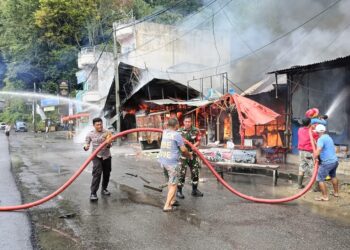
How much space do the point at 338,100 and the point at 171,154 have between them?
7.85m

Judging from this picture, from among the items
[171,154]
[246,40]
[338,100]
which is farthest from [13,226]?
[246,40]

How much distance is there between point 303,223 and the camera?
560 centimetres

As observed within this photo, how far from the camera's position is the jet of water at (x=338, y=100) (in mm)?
11773

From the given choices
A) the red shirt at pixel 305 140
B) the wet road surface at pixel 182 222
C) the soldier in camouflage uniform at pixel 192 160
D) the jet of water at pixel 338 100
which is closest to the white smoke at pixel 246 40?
the jet of water at pixel 338 100

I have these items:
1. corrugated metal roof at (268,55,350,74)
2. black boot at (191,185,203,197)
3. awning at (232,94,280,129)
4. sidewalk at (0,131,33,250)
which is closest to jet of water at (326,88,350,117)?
corrugated metal roof at (268,55,350,74)

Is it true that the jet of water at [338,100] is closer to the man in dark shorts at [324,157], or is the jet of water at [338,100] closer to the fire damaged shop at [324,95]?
the fire damaged shop at [324,95]

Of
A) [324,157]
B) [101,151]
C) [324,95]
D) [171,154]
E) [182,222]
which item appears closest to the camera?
[182,222]

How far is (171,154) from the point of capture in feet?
21.1

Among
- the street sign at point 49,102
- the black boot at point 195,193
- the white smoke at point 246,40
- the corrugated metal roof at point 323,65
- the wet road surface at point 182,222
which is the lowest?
the wet road surface at point 182,222

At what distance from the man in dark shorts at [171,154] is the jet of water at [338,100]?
24.8 ft

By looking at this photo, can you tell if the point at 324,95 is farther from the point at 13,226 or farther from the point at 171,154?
the point at 13,226

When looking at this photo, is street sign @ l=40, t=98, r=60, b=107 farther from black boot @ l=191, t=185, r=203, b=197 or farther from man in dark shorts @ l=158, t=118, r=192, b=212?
man in dark shorts @ l=158, t=118, r=192, b=212

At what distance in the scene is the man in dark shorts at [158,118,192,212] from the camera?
635cm

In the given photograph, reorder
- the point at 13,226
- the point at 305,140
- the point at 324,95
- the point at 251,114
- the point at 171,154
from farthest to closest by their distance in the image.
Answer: the point at 251,114 → the point at 324,95 → the point at 305,140 → the point at 171,154 → the point at 13,226
